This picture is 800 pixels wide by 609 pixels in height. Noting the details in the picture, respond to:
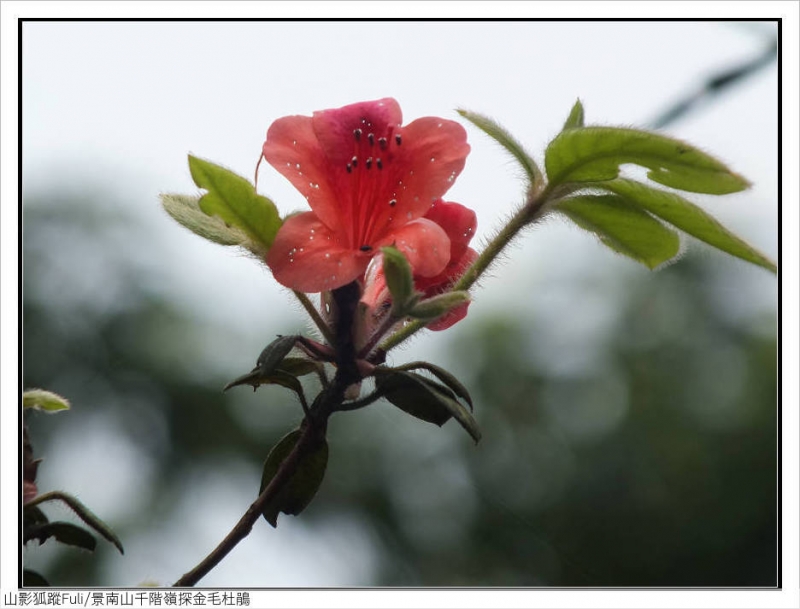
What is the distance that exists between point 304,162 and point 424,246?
0.56 ft

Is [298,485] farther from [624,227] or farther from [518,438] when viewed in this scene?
[518,438]

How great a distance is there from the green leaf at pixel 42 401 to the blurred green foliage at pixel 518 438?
726 cm

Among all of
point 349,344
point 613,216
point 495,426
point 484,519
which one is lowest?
point 484,519

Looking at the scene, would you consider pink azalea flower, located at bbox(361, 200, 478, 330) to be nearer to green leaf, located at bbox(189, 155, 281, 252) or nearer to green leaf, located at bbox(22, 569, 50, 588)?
green leaf, located at bbox(189, 155, 281, 252)

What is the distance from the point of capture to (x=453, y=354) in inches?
401

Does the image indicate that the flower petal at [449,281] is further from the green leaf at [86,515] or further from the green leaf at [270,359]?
the green leaf at [86,515]

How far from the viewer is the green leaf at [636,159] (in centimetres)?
88

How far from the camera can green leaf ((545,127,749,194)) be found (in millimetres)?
883

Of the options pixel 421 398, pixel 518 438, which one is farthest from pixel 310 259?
pixel 518 438

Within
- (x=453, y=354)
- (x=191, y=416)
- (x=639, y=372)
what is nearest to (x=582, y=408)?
(x=639, y=372)

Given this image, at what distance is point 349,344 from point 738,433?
981 cm

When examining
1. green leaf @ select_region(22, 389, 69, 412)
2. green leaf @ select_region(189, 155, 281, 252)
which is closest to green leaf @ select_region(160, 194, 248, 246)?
green leaf @ select_region(189, 155, 281, 252)

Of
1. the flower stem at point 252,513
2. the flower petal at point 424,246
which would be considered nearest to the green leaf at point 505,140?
the flower petal at point 424,246

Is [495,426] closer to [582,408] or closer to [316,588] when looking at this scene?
[582,408]
